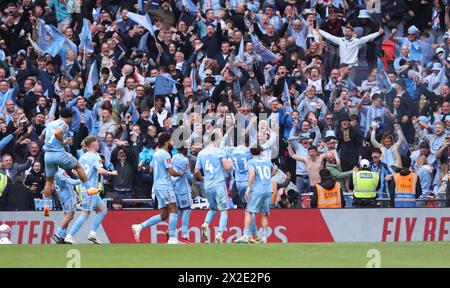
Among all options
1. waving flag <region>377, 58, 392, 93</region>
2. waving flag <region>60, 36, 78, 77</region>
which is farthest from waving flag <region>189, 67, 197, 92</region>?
waving flag <region>377, 58, 392, 93</region>

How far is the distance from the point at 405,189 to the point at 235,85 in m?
5.45

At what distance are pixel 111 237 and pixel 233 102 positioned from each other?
4.73 metres

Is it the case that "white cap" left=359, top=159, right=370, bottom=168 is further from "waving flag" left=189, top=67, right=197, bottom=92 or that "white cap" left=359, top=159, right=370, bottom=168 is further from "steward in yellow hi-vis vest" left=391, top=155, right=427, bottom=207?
"waving flag" left=189, top=67, right=197, bottom=92

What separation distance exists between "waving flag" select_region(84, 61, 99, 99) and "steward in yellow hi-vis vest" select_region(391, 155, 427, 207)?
8277 mm

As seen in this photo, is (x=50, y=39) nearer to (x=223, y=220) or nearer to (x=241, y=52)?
(x=241, y=52)

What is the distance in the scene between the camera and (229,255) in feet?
72.1

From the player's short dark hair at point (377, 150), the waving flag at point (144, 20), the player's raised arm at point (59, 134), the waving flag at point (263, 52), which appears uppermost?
the waving flag at point (144, 20)

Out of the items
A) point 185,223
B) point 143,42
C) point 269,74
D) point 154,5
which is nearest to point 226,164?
point 185,223

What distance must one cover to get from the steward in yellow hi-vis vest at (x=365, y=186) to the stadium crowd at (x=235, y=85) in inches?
21.3

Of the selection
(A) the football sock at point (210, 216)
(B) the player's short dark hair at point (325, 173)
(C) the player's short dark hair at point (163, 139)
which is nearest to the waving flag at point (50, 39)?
(C) the player's short dark hair at point (163, 139)

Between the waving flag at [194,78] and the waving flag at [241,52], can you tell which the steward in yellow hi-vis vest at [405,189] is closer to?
the waving flag at [241,52]

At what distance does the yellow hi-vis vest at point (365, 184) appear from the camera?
27609mm
